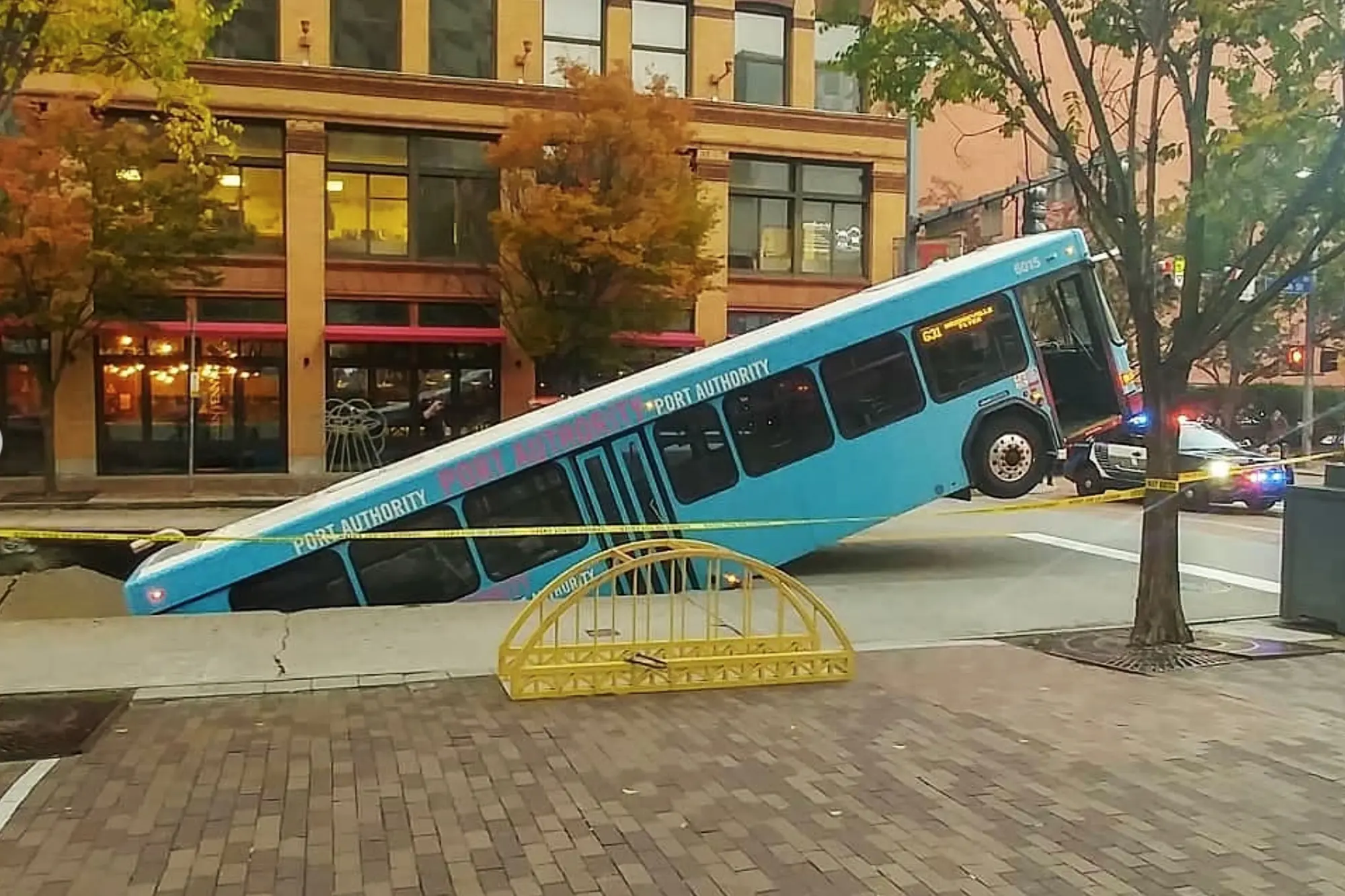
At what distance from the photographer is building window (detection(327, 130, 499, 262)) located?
95.3 feet

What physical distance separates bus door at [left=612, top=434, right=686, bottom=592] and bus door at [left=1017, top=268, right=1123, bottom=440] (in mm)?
4679

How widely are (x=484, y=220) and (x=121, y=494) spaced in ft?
34.3

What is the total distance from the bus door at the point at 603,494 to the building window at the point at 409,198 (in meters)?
17.8

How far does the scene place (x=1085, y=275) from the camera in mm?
14250

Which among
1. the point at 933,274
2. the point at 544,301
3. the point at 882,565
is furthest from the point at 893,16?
the point at 544,301

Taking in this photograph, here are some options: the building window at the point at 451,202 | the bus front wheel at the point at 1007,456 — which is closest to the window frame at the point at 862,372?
the bus front wheel at the point at 1007,456

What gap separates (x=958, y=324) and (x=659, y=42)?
64.6 ft

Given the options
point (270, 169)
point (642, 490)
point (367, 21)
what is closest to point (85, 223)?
point (270, 169)

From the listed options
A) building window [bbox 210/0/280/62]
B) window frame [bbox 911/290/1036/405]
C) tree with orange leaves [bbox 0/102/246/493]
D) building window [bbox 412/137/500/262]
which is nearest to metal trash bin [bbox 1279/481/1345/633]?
window frame [bbox 911/290/1036/405]

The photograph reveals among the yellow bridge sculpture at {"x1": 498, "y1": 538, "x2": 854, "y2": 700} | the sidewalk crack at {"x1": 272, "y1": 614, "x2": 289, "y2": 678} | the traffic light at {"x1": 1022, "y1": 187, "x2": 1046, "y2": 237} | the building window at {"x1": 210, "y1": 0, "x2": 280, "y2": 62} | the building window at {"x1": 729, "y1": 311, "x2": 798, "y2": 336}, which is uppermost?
the building window at {"x1": 210, "y1": 0, "x2": 280, "y2": 62}

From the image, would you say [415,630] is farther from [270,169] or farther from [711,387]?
[270,169]

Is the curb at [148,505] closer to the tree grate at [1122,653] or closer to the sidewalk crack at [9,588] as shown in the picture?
the sidewalk crack at [9,588]

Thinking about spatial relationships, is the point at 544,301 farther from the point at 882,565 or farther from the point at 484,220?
the point at 882,565

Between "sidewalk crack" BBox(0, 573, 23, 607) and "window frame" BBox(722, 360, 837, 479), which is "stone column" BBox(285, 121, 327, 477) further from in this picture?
"window frame" BBox(722, 360, 837, 479)
